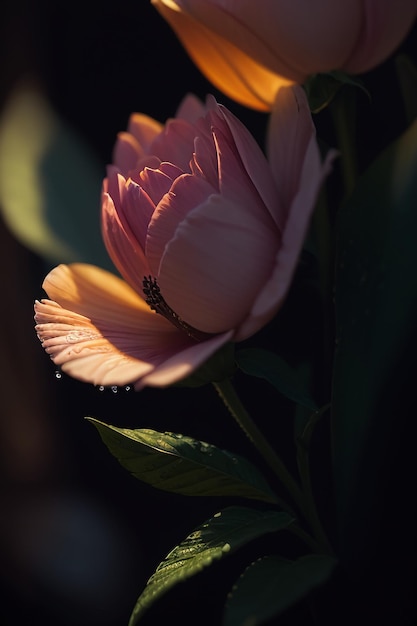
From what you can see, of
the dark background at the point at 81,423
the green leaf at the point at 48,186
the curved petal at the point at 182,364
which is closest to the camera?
the curved petal at the point at 182,364

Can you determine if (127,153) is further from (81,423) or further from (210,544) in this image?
(81,423)

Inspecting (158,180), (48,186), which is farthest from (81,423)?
(158,180)

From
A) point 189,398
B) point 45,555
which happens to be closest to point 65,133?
point 189,398

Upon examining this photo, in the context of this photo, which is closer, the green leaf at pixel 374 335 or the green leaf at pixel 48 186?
the green leaf at pixel 374 335

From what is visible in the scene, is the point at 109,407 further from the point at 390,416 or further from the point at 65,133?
the point at 390,416

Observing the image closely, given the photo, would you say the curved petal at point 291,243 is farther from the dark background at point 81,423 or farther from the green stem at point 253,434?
the dark background at point 81,423

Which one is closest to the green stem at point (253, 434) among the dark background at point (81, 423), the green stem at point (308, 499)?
the green stem at point (308, 499)
